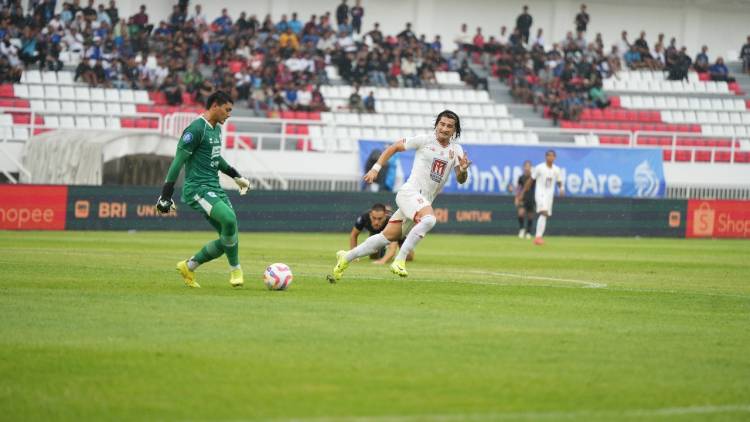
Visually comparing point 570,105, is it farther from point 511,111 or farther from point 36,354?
point 36,354

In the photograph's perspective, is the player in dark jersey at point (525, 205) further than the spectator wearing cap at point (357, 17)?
No

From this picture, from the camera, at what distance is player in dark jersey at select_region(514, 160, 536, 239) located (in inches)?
1366

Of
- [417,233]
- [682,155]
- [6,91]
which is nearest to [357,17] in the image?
[682,155]

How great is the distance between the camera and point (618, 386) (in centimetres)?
884

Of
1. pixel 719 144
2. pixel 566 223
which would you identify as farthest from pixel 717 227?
pixel 719 144

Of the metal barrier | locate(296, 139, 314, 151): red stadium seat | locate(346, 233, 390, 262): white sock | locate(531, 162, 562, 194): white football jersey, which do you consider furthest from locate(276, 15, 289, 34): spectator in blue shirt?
locate(346, 233, 390, 262): white sock

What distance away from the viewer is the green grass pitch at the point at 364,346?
26.3 feet

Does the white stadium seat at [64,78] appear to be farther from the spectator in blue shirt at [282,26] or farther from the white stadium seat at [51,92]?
the spectator in blue shirt at [282,26]

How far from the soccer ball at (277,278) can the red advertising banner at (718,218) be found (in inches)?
998

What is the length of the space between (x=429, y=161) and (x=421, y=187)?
348 mm

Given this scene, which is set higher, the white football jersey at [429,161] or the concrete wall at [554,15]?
the concrete wall at [554,15]

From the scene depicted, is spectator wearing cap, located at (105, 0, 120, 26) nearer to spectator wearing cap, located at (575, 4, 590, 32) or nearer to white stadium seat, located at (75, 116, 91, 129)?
white stadium seat, located at (75, 116, 91, 129)

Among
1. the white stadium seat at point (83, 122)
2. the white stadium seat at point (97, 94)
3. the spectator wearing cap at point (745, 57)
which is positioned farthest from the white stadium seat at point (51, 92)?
the spectator wearing cap at point (745, 57)

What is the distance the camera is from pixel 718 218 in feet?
126
